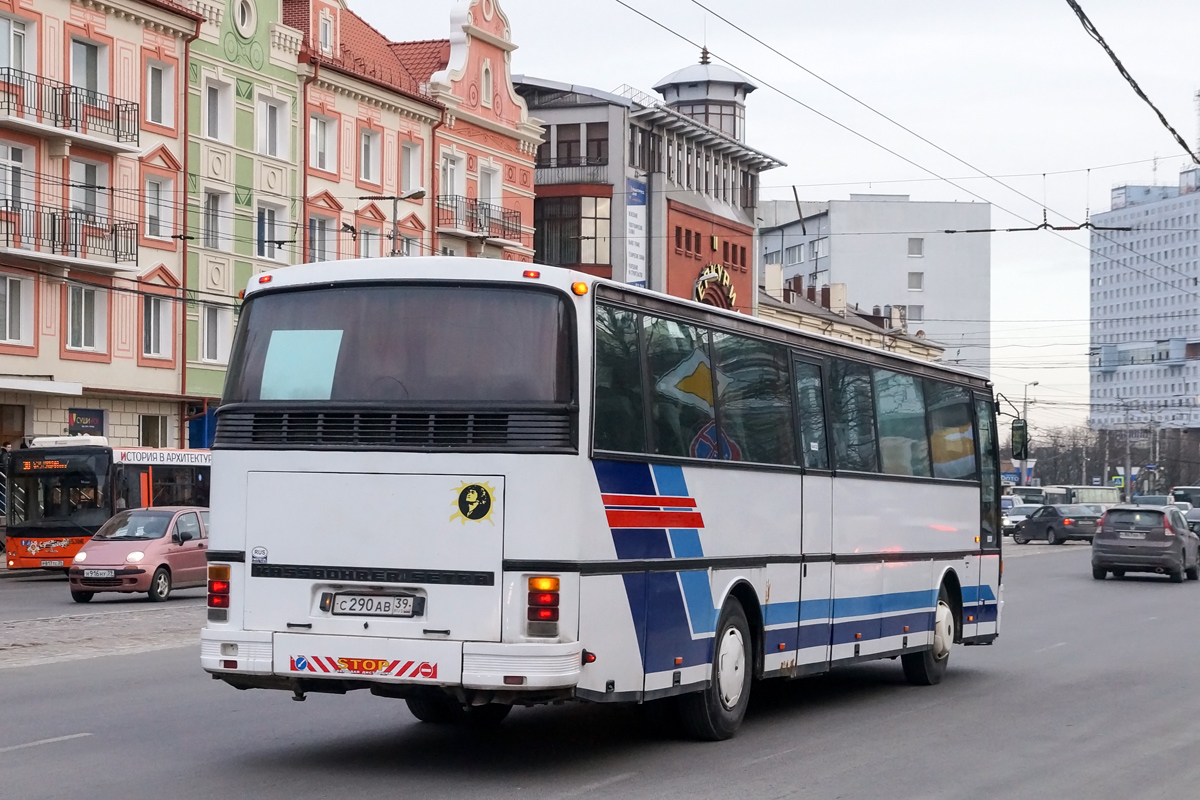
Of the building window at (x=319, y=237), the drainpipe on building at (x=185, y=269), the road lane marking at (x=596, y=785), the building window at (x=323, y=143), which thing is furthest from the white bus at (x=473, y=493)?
the building window at (x=323, y=143)

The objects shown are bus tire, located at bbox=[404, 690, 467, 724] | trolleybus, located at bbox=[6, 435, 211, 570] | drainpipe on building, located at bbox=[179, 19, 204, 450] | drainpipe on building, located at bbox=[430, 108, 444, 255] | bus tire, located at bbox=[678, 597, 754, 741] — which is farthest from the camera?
drainpipe on building, located at bbox=[430, 108, 444, 255]

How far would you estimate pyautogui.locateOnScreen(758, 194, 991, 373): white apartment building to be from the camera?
5212 inches

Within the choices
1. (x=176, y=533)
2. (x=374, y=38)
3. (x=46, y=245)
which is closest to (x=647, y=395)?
(x=176, y=533)

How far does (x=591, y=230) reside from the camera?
7031 cm

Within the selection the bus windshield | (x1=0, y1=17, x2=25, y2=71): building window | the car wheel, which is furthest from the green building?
the car wheel

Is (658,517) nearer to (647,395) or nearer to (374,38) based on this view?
(647,395)

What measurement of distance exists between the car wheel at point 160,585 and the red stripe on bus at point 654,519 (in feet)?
59.5

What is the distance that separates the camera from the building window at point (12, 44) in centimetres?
4003

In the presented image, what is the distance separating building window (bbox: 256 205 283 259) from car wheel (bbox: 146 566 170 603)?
73.9 feet

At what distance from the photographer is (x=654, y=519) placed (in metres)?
10.5

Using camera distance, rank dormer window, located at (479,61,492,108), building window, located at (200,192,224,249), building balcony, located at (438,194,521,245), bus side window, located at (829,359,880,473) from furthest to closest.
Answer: dormer window, located at (479,61,492,108), building balcony, located at (438,194,521,245), building window, located at (200,192,224,249), bus side window, located at (829,359,880,473)

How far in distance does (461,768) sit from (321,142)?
43.9m

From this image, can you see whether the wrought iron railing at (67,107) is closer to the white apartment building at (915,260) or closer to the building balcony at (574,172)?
the building balcony at (574,172)

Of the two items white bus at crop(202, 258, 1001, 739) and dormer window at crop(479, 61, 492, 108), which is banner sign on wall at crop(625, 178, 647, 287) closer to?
dormer window at crop(479, 61, 492, 108)
